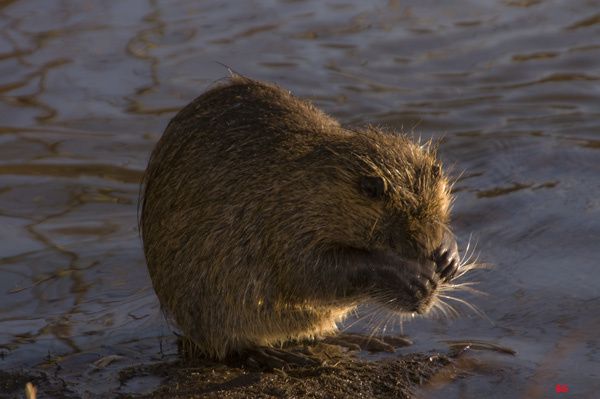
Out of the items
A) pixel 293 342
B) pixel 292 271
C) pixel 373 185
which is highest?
pixel 373 185

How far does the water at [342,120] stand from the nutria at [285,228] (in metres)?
0.35

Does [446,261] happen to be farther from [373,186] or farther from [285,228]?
[285,228]

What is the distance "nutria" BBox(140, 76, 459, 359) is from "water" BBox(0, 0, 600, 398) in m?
0.35

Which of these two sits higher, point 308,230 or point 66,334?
point 308,230

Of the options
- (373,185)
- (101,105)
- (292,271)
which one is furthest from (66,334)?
(101,105)

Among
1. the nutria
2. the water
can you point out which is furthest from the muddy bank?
the nutria

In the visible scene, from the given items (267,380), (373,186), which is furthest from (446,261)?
(267,380)

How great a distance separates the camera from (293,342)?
5.11 meters

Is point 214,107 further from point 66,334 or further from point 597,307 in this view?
point 597,307

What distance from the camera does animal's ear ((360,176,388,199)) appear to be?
4613 mm

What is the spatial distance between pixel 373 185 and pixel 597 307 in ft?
3.76

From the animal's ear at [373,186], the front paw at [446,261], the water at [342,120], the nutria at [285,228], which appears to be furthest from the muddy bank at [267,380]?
the animal's ear at [373,186]

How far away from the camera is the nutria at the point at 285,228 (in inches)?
183
